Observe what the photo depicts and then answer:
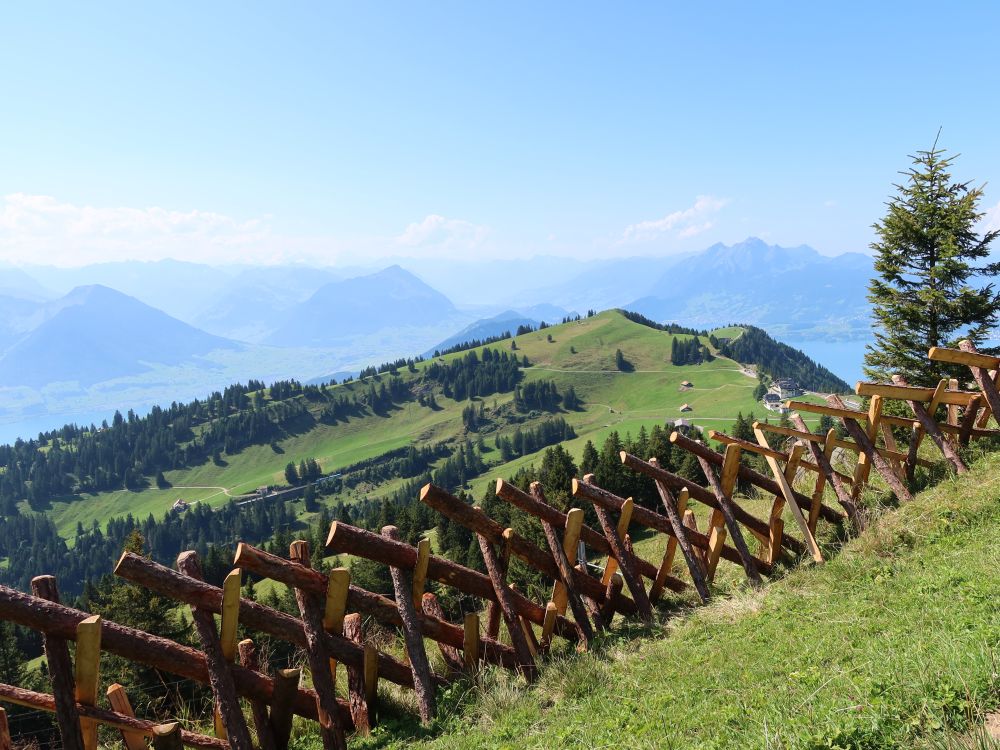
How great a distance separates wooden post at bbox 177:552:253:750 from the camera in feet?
20.4

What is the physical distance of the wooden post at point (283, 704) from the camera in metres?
6.67

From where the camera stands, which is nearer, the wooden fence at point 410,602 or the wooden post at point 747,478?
the wooden fence at point 410,602

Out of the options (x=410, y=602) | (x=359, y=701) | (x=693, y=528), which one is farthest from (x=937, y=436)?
(x=359, y=701)

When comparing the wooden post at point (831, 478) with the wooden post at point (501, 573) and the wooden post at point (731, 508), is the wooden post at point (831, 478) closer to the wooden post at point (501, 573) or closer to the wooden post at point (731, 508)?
the wooden post at point (731, 508)

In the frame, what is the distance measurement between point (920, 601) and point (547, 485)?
52.8 m

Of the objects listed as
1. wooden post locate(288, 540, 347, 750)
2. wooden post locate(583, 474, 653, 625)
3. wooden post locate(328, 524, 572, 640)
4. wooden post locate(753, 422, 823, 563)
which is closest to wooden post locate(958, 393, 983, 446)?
wooden post locate(753, 422, 823, 563)

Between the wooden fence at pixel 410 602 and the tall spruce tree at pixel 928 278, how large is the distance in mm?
17287

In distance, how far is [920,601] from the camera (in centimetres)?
657

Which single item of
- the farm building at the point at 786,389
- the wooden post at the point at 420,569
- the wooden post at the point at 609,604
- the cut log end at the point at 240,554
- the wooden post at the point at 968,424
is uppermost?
the cut log end at the point at 240,554

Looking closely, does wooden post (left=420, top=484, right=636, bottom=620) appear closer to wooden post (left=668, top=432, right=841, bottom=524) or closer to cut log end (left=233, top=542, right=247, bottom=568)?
wooden post (left=668, top=432, right=841, bottom=524)

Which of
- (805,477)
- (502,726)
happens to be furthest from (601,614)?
(805,477)

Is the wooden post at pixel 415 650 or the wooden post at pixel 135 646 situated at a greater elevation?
the wooden post at pixel 135 646

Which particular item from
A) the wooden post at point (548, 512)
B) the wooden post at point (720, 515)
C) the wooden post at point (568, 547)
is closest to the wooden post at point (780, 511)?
the wooden post at point (720, 515)

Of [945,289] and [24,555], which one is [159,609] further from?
[24,555]
